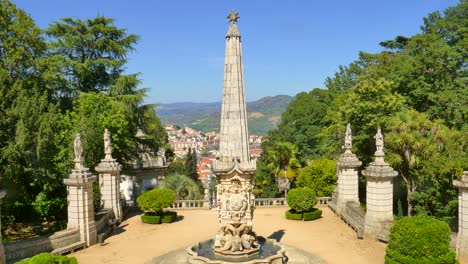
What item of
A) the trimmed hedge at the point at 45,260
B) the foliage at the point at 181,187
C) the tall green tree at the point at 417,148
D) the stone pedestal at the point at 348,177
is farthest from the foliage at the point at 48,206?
the tall green tree at the point at 417,148

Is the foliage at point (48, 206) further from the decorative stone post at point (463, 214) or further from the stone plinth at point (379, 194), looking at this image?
the decorative stone post at point (463, 214)

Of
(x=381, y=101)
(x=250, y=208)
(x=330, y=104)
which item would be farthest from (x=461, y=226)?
(x=330, y=104)

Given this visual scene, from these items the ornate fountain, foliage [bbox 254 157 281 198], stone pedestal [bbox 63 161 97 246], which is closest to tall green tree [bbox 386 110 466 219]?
the ornate fountain

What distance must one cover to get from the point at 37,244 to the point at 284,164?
24.9 m

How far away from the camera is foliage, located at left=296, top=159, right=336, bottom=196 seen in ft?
110

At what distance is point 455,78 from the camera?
29.8 metres

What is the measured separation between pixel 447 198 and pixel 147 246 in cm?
1635

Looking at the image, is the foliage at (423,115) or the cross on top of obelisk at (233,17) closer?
the cross on top of obelisk at (233,17)

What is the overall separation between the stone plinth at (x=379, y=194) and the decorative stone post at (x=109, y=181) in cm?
1518

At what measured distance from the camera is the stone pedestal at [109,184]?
2614cm

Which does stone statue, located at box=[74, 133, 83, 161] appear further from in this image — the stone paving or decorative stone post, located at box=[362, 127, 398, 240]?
decorative stone post, located at box=[362, 127, 398, 240]

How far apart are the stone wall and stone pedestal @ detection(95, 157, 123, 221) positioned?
5.71 meters

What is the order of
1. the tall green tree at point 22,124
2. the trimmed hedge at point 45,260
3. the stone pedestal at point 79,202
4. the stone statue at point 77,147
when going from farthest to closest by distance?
1. the tall green tree at point 22,124
2. the stone pedestal at point 79,202
3. the stone statue at point 77,147
4. the trimmed hedge at point 45,260

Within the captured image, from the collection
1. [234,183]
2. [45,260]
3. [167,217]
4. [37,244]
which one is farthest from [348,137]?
[45,260]
